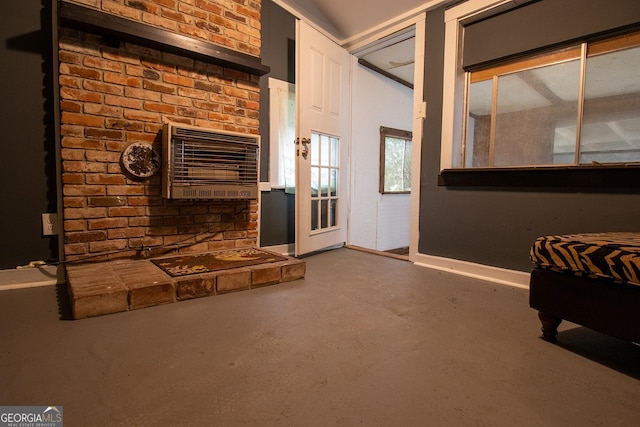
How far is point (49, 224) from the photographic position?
1.94m

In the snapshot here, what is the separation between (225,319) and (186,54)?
1852 mm

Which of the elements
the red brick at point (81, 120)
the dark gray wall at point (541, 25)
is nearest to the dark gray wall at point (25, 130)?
the red brick at point (81, 120)

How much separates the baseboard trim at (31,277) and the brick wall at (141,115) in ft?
0.68

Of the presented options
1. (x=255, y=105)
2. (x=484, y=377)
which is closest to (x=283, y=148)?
(x=255, y=105)

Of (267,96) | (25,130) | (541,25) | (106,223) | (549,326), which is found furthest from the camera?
(267,96)

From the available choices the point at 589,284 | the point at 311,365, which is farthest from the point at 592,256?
the point at 311,365

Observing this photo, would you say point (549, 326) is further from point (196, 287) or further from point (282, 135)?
point (282, 135)

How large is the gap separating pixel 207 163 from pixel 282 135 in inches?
37.7

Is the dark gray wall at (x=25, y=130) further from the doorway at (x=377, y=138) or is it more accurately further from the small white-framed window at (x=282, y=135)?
the doorway at (x=377, y=138)

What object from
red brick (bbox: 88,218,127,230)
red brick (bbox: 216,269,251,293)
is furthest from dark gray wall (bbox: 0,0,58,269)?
red brick (bbox: 216,269,251,293)

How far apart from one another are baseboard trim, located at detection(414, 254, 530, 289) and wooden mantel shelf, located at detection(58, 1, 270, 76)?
2.10 metres

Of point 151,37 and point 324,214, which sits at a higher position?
point 151,37

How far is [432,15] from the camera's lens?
2.63m

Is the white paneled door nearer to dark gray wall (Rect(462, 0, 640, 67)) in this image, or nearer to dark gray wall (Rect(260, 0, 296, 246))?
dark gray wall (Rect(260, 0, 296, 246))
